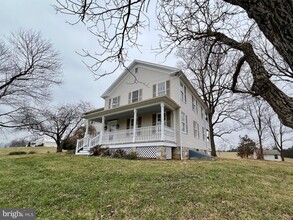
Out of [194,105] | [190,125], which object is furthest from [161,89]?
[194,105]

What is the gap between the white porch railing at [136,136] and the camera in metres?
12.5

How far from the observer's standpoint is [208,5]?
4121 mm

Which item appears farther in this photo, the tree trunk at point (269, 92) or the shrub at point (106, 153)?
the shrub at point (106, 153)

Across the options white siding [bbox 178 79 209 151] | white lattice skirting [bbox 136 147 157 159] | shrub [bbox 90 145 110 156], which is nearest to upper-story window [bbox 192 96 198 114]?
white siding [bbox 178 79 209 151]

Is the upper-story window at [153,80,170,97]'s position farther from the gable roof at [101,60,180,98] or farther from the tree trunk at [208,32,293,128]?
the tree trunk at [208,32,293,128]

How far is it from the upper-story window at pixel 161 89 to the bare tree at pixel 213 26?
10.0m

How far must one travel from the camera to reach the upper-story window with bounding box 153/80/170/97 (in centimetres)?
1465

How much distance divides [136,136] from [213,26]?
33.4ft

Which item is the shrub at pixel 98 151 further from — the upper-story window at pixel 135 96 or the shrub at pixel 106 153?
the upper-story window at pixel 135 96

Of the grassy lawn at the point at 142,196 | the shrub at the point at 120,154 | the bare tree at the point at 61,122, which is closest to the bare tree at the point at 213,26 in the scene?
the grassy lawn at the point at 142,196

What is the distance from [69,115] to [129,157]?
20674 millimetres

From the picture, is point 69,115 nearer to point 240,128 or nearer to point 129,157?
point 129,157

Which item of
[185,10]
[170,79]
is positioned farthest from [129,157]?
[185,10]

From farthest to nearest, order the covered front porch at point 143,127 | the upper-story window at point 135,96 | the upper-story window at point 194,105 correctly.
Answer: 1. the upper-story window at point 194,105
2. the upper-story window at point 135,96
3. the covered front porch at point 143,127
